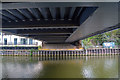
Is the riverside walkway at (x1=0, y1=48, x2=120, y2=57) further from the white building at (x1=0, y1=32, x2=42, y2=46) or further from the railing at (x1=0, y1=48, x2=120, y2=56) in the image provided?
the white building at (x1=0, y1=32, x2=42, y2=46)

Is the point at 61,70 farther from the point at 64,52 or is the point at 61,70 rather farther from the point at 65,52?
the point at 65,52

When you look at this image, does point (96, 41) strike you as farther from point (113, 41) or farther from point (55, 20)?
point (55, 20)

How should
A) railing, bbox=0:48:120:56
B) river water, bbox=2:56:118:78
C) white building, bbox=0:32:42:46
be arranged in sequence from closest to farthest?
river water, bbox=2:56:118:78 < railing, bbox=0:48:120:56 < white building, bbox=0:32:42:46

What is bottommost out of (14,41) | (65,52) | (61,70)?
(61,70)

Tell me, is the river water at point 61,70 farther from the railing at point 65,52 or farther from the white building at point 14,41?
the white building at point 14,41

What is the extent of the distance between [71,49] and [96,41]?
925 centimetres

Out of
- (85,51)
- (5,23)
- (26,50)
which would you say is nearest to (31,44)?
(26,50)

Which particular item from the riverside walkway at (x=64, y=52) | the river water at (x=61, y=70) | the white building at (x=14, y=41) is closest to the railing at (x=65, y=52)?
the riverside walkway at (x=64, y=52)

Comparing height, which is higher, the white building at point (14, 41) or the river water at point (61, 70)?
the white building at point (14, 41)

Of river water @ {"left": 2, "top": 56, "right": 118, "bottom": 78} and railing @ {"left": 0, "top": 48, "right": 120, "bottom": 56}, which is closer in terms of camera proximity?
river water @ {"left": 2, "top": 56, "right": 118, "bottom": 78}

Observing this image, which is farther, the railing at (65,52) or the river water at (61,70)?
the railing at (65,52)

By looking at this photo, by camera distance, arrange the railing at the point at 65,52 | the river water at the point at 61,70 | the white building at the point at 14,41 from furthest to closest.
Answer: the white building at the point at 14,41 < the railing at the point at 65,52 < the river water at the point at 61,70

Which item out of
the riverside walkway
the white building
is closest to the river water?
the riverside walkway

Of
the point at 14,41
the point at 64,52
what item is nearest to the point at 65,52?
the point at 64,52
